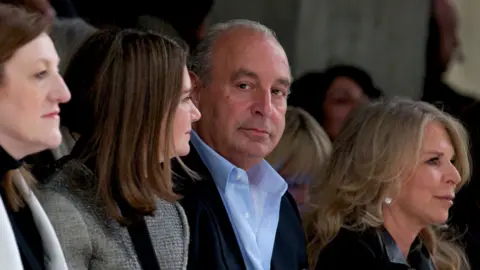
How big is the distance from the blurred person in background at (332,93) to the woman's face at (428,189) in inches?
45.0

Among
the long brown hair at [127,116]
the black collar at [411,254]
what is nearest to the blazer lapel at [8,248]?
the long brown hair at [127,116]

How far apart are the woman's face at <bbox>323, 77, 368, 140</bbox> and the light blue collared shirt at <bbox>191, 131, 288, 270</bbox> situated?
56.0 inches

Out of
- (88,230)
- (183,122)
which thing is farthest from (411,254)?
(88,230)

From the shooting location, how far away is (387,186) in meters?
3.38

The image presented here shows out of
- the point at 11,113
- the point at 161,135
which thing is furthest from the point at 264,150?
the point at 11,113

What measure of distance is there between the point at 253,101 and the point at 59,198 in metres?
0.85

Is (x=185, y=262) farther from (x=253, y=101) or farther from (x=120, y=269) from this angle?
(x=253, y=101)

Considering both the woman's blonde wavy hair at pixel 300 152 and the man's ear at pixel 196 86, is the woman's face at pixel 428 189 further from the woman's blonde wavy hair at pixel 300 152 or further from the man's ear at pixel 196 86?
the man's ear at pixel 196 86

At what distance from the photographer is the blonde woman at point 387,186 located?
10.9ft

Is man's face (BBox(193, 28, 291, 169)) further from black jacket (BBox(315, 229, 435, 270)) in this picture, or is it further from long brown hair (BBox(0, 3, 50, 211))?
long brown hair (BBox(0, 3, 50, 211))

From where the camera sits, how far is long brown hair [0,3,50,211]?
2.13 meters

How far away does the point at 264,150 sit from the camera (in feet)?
10.0

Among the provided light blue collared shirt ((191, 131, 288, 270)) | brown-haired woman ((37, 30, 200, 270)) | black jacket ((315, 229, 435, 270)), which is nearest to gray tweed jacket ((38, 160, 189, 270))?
brown-haired woman ((37, 30, 200, 270))

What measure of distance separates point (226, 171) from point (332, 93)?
175 centimetres
